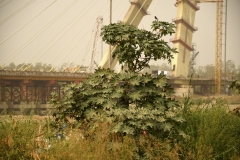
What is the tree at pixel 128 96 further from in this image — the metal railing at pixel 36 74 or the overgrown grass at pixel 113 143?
the metal railing at pixel 36 74

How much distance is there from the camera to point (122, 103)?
5.64 m

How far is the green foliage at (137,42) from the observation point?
19.5 feet

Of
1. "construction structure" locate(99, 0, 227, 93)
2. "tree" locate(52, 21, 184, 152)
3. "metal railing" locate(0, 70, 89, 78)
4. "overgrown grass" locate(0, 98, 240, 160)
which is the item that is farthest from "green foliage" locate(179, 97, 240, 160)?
"construction structure" locate(99, 0, 227, 93)

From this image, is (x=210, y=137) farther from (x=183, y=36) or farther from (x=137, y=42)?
(x=183, y=36)

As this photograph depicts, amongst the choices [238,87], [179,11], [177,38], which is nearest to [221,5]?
[179,11]

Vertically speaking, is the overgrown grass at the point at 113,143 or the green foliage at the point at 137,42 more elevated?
the green foliage at the point at 137,42

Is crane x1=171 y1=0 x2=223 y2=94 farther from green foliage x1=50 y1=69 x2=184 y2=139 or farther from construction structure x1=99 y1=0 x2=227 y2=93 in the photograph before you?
green foliage x1=50 y1=69 x2=184 y2=139

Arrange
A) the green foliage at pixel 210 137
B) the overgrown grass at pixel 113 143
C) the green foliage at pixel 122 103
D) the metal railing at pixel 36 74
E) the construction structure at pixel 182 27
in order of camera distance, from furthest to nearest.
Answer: the construction structure at pixel 182 27 → the metal railing at pixel 36 74 → the green foliage at pixel 122 103 → the green foliage at pixel 210 137 → the overgrown grass at pixel 113 143

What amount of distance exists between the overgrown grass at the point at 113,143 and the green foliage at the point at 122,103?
0.88ft

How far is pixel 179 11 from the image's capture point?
59625 millimetres

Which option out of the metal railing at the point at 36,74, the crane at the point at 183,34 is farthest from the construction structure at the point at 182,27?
the metal railing at the point at 36,74

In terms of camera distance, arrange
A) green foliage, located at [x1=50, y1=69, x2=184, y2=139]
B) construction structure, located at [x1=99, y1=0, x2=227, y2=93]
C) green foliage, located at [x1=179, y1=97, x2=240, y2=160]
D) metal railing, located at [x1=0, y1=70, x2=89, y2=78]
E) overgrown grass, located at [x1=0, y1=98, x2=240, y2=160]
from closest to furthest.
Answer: overgrown grass, located at [x1=0, y1=98, x2=240, y2=160]
green foliage, located at [x1=179, y1=97, x2=240, y2=160]
green foliage, located at [x1=50, y1=69, x2=184, y2=139]
metal railing, located at [x1=0, y1=70, x2=89, y2=78]
construction structure, located at [x1=99, y1=0, x2=227, y2=93]

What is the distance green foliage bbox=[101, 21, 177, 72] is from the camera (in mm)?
5934

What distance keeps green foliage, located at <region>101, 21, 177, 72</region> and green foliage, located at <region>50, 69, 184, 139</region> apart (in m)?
0.68
